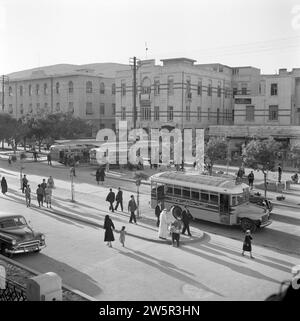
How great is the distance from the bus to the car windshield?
6.98m

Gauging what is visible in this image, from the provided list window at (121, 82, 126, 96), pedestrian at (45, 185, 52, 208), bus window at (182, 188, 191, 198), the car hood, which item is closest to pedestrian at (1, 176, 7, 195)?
pedestrian at (45, 185, 52, 208)

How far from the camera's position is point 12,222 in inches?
658

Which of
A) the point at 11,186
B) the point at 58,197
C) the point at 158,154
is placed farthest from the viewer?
the point at 158,154

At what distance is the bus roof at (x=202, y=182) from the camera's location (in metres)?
20.1

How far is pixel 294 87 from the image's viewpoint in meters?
47.2

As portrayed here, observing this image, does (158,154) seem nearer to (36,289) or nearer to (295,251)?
(295,251)

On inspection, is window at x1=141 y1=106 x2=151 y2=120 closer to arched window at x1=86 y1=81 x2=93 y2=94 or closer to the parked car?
arched window at x1=86 y1=81 x2=93 y2=94

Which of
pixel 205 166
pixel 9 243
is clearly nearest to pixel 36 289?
pixel 9 243

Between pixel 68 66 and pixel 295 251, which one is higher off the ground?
pixel 68 66

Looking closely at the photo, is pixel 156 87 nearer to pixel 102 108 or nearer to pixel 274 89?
pixel 274 89

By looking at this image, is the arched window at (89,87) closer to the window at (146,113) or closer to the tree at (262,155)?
the window at (146,113)

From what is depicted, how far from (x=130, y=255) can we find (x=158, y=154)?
2651 centimetres

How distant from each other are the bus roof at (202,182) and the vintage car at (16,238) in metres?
7.59

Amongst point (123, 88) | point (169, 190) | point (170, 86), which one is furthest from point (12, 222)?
point (123, 88)
